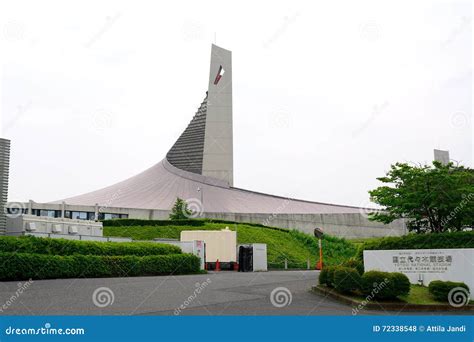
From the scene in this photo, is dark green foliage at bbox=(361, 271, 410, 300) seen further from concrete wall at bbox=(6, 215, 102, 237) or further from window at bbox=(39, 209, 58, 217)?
window at bbox=(39, 209, 58, 217)

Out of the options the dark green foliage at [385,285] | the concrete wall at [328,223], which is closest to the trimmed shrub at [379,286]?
the dark green foliage at [385,285]

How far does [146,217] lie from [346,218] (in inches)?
639

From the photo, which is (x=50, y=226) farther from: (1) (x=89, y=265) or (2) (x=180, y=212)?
(2) (x=180, y=212)

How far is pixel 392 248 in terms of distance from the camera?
12406 mm

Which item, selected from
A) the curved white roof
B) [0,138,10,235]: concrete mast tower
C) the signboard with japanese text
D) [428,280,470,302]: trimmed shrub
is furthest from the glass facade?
[428,280,470,302]: trimmed shrub

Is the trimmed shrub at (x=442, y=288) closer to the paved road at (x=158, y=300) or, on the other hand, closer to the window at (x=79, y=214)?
the paved road at (x=158, y=300)

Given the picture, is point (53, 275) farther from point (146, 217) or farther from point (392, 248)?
point (146, 217)

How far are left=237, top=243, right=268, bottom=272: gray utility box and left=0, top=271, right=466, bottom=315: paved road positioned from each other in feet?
30.4

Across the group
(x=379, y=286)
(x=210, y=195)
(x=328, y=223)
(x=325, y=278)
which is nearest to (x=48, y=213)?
(x=210, y=195)

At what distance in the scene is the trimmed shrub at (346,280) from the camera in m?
10.0

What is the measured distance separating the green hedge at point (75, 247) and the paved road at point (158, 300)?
57.4 inches

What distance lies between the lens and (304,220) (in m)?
38.0

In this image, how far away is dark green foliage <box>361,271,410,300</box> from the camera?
945 cm

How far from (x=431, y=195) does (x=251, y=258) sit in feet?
30.5
